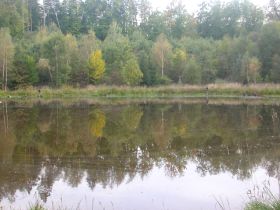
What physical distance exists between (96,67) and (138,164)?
135ft

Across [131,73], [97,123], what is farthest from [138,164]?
[131,73]

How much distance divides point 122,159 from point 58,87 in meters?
39.7

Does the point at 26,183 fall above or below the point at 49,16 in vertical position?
below

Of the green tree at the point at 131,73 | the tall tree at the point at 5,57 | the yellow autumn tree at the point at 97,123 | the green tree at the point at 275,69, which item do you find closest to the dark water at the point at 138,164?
the yellow autumn tree at the point at 97,123

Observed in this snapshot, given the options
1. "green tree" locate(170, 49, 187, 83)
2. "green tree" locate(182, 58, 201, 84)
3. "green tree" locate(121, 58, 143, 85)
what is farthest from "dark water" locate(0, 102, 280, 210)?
"green tree" locate(170, 49, 187, 83)

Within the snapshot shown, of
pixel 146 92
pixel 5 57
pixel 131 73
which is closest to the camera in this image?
pixel 146 92

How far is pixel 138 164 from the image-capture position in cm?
1231

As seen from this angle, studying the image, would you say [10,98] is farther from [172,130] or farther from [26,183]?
[26,183]

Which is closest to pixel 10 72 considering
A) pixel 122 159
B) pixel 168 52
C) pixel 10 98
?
pixel 10 98

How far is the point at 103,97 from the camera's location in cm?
4678

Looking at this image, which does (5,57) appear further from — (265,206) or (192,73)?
(265,206)

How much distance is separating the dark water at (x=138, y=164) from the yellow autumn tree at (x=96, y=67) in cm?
3097

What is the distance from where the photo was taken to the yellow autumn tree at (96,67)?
5241 cm

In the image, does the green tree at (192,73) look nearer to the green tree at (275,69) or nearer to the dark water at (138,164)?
the green tree at (275,69)
